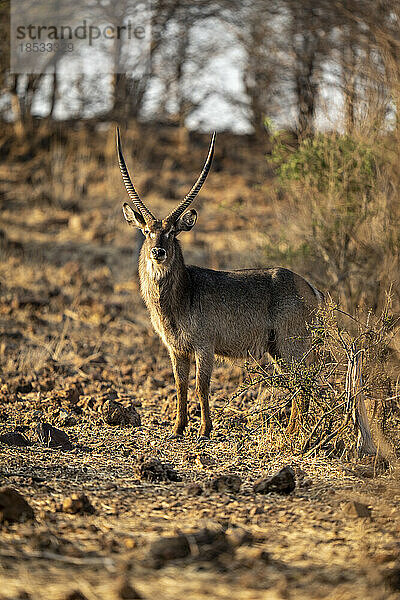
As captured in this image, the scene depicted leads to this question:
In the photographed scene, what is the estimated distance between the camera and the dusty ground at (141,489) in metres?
3.65

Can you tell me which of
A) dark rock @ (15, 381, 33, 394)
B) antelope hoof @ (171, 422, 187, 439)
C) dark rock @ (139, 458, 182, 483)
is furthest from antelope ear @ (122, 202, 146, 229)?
dark rock @ (139, 458, 182, 483)

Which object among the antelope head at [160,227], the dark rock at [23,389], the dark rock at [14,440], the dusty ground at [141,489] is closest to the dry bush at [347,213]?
the dusty ground at [141,489]

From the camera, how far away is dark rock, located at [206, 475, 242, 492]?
5.08 meters

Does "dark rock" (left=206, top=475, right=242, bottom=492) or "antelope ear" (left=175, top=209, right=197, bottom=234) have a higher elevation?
"antelope ear" (left=175, top=209, right=197, bottom=234)

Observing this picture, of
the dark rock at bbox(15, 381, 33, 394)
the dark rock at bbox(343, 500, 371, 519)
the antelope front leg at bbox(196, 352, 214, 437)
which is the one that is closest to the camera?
the dark rock at bbox(343, 500, 371, 519)

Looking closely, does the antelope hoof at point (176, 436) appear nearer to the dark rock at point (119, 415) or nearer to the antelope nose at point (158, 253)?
the dark rock at point (119, 415)

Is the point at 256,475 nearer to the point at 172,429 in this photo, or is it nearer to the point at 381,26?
the point at 172,429

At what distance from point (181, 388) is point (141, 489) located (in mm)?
2097

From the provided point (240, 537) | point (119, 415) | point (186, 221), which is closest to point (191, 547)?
point (240, 537)

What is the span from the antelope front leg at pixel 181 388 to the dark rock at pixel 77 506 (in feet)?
7.82

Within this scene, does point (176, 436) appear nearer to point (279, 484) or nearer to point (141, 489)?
point (141, 489)

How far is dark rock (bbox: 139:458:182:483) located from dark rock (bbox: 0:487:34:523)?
1.07m

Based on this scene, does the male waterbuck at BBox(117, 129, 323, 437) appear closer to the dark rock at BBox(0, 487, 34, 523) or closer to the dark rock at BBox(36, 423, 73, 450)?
the dark rock at BBox(36, 423, 73, 450)

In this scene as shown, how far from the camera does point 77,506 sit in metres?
4.56
